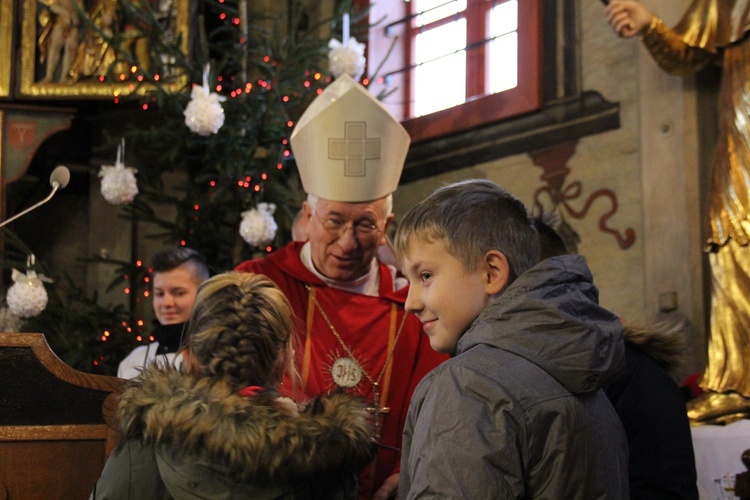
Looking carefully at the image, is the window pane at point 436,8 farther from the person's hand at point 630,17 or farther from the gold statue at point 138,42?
the person's hand at point 630,17

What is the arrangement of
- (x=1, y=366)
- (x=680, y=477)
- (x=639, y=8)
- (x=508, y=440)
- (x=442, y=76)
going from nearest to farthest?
1. (x=508, y=440)
2. (x=680, y=477)
3. (x=1, y=366)
4. (x=639, y=8)
5. (x=442, y=76)

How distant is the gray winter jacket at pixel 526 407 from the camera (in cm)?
162

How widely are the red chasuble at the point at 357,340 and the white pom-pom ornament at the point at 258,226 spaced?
2033 mm

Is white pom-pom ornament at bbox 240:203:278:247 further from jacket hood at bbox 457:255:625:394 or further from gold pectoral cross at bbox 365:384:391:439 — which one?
jacket hood at bbox 457:255:625:394

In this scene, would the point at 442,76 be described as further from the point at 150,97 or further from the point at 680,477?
the point at 680,477

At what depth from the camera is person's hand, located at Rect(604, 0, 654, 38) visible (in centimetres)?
489

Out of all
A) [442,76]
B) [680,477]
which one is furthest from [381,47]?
[680,477]

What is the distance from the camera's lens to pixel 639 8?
16.0ft

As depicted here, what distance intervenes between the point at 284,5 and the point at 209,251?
6.59 ft

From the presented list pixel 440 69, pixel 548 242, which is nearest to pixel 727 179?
pixel 548 242

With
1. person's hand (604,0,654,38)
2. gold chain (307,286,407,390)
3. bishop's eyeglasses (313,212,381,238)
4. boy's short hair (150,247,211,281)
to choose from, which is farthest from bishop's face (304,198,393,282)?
person's hand (604,0,654,38)

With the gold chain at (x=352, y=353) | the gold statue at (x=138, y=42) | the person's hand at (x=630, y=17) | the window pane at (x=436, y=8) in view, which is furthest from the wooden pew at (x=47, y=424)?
the window pane at (x=436, y=8)

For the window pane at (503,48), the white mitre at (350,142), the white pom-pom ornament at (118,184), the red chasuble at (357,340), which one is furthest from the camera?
the window pane at (503,48)

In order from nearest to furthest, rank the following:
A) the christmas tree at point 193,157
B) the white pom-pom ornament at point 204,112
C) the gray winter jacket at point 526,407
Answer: the gray winter jacket at point 526,407 < the white pom-pom ornament at point 204,112 < the christmas tree at point 193,157
